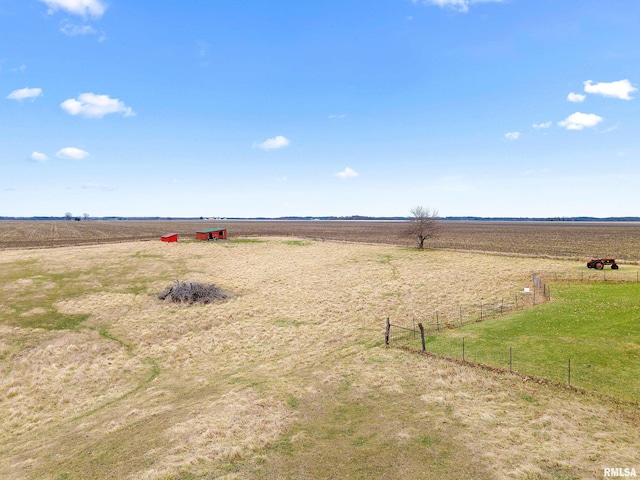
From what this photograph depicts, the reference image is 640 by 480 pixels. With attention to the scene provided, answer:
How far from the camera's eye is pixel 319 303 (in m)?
41.5

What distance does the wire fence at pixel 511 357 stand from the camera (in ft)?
59.9

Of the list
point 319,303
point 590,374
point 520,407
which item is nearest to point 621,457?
point 520,407

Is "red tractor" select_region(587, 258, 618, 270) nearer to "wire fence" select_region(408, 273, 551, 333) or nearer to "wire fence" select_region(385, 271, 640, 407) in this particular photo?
"wire fence" select_region(408, 273, 551, 333)

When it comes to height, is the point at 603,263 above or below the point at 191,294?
above

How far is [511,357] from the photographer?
21.8 metres

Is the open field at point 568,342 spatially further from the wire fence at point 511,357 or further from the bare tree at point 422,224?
→ the bare tree at point 422,224

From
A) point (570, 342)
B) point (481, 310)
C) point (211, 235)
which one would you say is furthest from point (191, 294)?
point (211, 235)

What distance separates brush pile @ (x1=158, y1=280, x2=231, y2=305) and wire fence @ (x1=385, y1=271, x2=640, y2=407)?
22906mm

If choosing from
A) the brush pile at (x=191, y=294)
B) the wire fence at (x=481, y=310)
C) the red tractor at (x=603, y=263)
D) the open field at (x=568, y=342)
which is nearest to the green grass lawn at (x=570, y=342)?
the open field at (x=568, y=342)

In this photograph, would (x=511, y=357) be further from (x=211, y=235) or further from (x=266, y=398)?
(x=211, y=235)

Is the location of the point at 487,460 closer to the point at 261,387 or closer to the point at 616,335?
the point at 261,387

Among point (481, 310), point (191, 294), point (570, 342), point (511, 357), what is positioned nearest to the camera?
point (511, 357)

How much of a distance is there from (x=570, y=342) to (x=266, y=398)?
20.7 meters

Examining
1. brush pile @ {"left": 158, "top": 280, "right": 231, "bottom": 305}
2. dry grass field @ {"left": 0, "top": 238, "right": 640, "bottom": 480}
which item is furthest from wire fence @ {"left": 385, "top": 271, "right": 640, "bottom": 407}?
brush pile @ {"left": 158, "top": 280, "right": 231, "bottom": 305}
